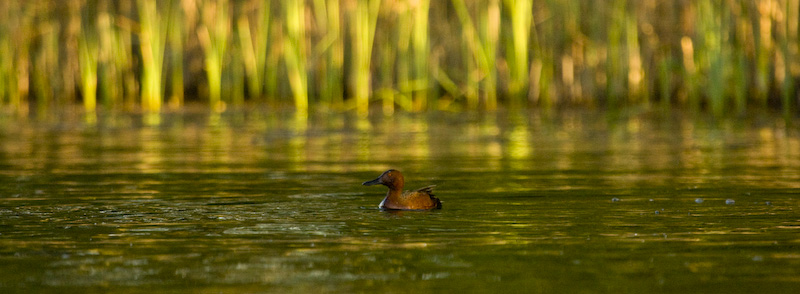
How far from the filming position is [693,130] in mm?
14320

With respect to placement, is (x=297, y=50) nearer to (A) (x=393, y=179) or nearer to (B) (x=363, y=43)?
(B) (x=363, y=43)

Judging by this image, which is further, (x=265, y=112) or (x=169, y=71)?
(x=169, y=71)

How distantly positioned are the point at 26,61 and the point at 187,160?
10915 millimetres

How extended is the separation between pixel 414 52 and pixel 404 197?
11683 millimetres

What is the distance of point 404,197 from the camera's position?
6.92m

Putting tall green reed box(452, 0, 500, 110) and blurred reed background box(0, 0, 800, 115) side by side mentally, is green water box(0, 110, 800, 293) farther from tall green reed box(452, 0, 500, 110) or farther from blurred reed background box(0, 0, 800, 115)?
tall green reed box(452, 0, 500, 110)

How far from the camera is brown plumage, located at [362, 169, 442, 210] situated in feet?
22.6

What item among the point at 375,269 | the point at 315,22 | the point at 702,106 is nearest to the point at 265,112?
the point at 315,22

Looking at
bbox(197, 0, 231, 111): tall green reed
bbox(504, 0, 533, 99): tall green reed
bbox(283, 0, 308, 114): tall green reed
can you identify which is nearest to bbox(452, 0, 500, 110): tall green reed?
bbox(504, 0, 533, 99): tall green reed

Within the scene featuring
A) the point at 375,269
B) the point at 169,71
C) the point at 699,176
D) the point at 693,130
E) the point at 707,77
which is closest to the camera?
the point at 375,269

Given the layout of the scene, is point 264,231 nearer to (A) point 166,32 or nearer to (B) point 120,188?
(B) point 120,188

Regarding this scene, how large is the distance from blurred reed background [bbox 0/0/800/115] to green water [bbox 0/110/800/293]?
3.35 meters

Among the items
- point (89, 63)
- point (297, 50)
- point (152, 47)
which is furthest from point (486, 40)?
point (89, 63)

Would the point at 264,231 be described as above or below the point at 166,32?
below
